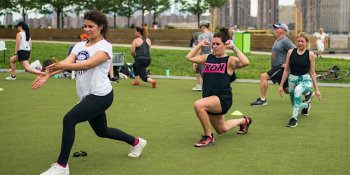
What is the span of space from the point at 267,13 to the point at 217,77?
17120 cm

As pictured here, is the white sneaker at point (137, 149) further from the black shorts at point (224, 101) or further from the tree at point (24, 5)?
the tree at point (24, 5)

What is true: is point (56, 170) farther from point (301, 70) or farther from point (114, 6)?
point (114, 6)

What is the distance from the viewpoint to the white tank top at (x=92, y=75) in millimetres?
5723

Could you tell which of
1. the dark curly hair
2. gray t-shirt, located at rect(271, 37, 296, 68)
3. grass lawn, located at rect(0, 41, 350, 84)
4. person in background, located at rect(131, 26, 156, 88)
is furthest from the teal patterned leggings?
grass lawn, located at rect(0, 41, 350, 84)

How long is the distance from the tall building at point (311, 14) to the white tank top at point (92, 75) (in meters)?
164

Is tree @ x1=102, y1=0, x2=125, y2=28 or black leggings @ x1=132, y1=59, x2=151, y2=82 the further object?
tree @ x1=102, y1=0, x2=125, y2=28

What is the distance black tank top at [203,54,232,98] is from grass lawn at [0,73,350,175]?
31.0 inches

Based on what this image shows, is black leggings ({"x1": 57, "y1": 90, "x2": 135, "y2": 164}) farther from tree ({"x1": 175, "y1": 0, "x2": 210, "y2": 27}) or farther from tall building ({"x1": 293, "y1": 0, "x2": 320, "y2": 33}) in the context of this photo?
tall building ({"x1": 293, "y1": 0, "x2": 320, "y2": 33})

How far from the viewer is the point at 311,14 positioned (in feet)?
545

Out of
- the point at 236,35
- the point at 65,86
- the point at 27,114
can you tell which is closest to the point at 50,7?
the point at 236,35

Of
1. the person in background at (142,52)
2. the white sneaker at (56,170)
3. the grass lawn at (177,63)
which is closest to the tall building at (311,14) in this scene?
the grass lawn at (177,63)

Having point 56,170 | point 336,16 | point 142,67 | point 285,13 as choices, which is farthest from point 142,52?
point 285,13

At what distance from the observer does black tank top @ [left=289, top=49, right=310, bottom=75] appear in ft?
30.3

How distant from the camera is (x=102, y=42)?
5.81 meters
